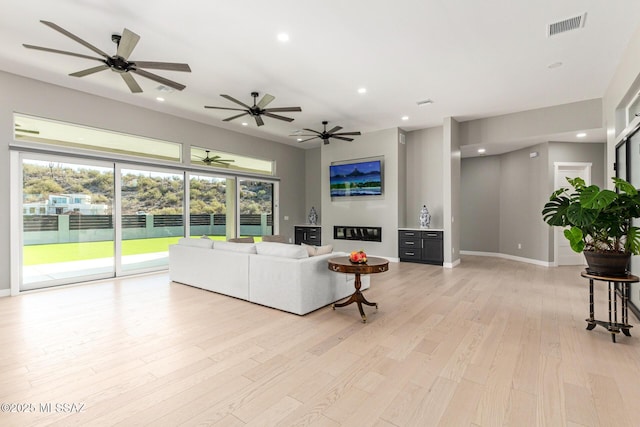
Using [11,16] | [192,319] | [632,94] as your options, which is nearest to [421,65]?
[632,94]

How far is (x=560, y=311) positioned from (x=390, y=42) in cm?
401

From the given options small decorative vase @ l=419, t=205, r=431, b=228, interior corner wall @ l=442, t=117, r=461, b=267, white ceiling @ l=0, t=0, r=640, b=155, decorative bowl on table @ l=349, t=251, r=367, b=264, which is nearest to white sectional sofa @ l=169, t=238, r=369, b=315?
decorative bowl on table @ l=349, t=251, r=367, b=264

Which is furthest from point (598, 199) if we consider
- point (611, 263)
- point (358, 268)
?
point (358, 268)

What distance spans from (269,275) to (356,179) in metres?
4.77

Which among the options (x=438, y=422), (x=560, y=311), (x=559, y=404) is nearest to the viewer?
(x=438, y=422)

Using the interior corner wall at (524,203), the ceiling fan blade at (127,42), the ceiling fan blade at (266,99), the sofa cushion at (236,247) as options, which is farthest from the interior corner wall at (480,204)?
the ceiling fan blade at (127,42)

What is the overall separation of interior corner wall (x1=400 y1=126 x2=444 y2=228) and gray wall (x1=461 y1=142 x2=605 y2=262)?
6.17 feet

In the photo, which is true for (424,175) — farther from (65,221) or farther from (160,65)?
(65,221)

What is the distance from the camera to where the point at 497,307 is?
4.07m

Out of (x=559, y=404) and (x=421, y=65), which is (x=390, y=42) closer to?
(x=421, y=65)

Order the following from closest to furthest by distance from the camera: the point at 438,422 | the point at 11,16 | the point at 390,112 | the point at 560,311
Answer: the point at 438,422, the point at 11,16, the point at 560,311, the point at 390,112

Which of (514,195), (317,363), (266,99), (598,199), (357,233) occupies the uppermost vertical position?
(266,99)

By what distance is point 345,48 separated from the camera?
395 centimetres

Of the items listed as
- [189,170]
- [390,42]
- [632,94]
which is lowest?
[189,170]
